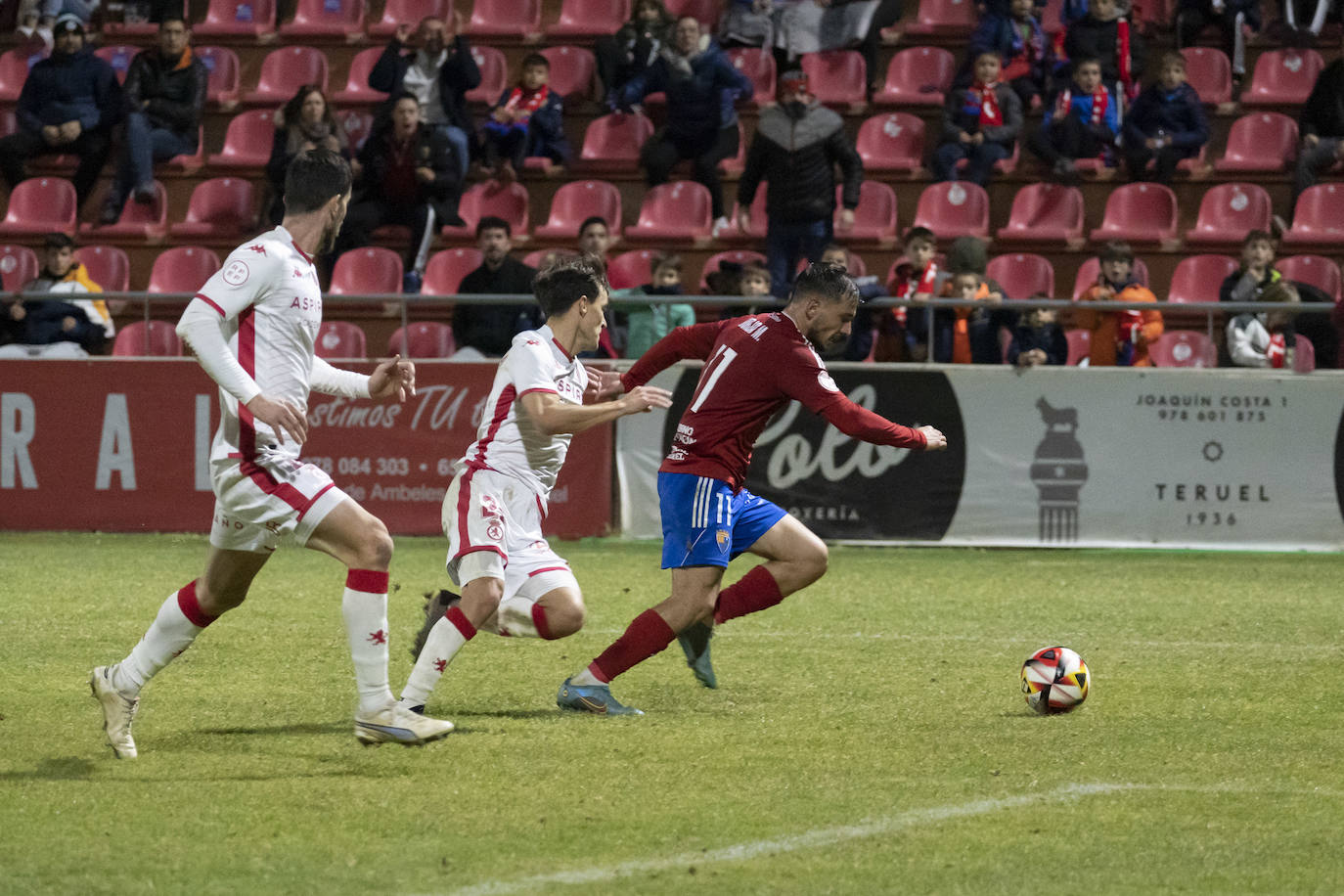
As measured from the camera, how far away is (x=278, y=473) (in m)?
5.88

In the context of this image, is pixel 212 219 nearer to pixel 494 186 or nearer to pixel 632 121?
pixel 494 186

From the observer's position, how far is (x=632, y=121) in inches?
709

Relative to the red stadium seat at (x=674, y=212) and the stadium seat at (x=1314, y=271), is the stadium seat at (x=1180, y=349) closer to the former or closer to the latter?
the stadium seat at (x=1314, y=271)

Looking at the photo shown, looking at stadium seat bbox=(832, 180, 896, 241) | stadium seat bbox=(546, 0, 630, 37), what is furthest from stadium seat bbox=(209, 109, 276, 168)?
stadium seat bbox=(832, 180, 896, 241)

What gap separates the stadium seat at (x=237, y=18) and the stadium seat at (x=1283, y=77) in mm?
10568

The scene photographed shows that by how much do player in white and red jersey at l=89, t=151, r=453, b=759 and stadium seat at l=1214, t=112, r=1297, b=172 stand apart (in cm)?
1297

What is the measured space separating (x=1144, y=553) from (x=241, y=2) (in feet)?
40.1

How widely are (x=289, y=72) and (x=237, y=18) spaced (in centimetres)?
134

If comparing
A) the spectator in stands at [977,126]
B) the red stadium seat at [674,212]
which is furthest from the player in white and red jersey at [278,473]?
the spectator in stands at [977,126]

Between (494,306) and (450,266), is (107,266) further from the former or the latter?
(494,306)

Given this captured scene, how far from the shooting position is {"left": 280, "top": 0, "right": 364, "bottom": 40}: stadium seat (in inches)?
770

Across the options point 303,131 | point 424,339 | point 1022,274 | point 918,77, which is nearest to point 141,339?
point 424,339

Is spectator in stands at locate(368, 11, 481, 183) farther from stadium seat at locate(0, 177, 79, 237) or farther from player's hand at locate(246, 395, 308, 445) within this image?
player's hand at locate(246, 395, 308, 445)

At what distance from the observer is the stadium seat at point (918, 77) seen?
17953mm
